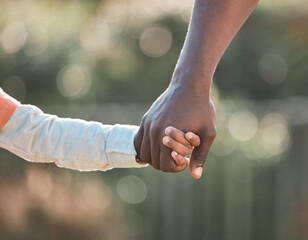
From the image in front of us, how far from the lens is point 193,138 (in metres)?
2.13

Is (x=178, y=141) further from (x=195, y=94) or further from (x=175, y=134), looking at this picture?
(x=195, y=94)

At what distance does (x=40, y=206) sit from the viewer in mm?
5832

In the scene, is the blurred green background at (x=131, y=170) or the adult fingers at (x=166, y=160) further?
the blurred green background at (x=131, y=170)

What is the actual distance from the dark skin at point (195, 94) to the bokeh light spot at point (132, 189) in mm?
4312

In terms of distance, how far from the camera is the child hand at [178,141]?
83.4 inches

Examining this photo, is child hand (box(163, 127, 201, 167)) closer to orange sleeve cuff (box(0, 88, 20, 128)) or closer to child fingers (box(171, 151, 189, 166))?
child fingers (box(171, 151, 189, 166))

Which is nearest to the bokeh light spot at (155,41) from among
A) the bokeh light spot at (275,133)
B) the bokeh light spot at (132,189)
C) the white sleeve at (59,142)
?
the bokeh light spot at (132,189)

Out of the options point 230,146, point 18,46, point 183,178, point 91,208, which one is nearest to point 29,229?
point 91,208

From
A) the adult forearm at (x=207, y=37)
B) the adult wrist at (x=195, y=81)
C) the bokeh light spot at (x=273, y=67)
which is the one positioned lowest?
the adult wrist at (x=195, y=81)

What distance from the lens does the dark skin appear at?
2158 millimetres

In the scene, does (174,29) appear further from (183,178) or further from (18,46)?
(183,178)

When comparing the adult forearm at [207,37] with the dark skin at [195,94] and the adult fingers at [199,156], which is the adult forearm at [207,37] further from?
the adult fingers at [199,156]

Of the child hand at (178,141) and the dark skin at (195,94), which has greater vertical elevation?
the dark skin at (195,94)

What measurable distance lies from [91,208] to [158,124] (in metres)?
3.88
